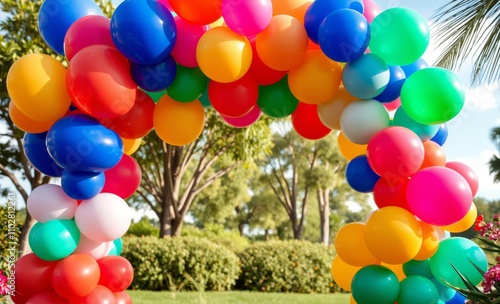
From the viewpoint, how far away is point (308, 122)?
443 cm

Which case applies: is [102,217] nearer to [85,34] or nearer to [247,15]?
[85,34]

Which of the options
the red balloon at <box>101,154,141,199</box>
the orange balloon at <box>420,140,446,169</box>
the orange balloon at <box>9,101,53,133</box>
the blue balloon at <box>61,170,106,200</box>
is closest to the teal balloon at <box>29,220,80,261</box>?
the blue balloon at <box>61,170,106,200</box>

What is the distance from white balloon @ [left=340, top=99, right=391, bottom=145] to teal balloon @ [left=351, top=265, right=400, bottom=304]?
966mm

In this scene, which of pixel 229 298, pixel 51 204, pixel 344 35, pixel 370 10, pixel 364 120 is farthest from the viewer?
pixel 229 298

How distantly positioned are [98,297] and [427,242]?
241 cm

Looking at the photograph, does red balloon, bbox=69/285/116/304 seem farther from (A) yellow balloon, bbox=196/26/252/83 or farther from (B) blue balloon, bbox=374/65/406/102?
(B) blue balloon, bbox=374/65/406/102

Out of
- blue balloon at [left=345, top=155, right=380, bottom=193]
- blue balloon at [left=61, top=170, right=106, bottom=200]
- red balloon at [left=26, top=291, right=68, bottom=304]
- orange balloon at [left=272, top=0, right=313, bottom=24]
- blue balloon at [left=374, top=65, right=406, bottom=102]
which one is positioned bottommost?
red balloon at [left=26, top=291, right=68, bottom=304]

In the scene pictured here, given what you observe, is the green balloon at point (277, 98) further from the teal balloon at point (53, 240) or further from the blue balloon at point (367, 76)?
the teal balloon at point (53, 240)

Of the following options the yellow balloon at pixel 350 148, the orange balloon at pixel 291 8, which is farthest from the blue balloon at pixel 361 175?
the orange balloon at pixel 291 8

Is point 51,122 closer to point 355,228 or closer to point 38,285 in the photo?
point 38,285

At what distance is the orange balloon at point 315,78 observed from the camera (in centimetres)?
379

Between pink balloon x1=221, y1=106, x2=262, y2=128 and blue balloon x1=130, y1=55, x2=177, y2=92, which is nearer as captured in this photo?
blue balloon x1=130, y1=55, x2=177, y2=92

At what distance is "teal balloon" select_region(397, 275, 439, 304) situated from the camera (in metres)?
3.62

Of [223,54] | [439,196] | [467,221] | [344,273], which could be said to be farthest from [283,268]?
[223,54]
